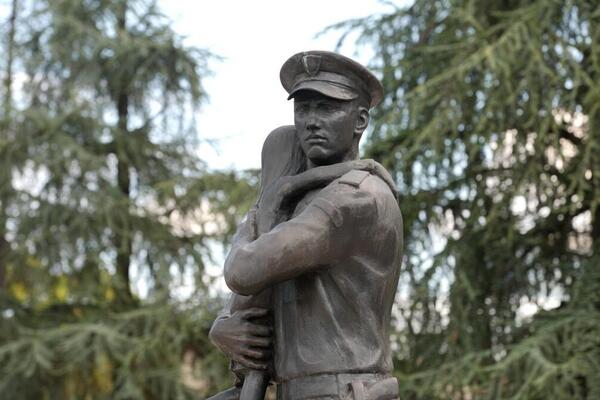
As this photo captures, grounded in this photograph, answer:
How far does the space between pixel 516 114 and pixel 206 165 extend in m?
4.86

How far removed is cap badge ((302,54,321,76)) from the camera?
396 cm

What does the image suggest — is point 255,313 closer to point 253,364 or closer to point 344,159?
point 253,364

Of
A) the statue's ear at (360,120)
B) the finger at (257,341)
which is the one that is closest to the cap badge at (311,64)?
the statue's ear at (360,120)

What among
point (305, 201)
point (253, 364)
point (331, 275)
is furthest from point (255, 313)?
point (305, 201)

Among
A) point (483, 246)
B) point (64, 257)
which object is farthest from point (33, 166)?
point (483, 246)

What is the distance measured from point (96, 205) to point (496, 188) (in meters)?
5.10

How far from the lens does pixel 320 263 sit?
12.3 feet

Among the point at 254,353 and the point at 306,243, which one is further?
the point at 254,353

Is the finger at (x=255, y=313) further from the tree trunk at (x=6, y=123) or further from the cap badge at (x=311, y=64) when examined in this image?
the tree trunk at (x=6, y=123)

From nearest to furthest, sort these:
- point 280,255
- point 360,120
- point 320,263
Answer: point 280,255
point 320,263
point 360,120

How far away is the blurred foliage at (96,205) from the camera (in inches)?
481

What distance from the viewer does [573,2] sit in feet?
32.6

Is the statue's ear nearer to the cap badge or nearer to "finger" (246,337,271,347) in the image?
the cap badge

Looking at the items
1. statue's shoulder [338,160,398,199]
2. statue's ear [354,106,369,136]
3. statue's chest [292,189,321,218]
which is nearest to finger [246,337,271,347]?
statue's chest [292,189,321,218]
